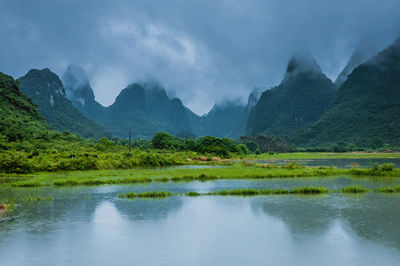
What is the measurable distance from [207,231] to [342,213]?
15.6 feet

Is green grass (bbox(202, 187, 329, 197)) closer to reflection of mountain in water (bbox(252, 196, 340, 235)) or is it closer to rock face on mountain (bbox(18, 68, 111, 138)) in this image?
reflection of mountain in water (bbox(252, 196, 340, 235))

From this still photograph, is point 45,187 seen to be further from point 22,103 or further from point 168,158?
point 22,103

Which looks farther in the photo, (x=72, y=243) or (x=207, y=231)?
(x=207, y=231)

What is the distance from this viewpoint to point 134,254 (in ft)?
25.4

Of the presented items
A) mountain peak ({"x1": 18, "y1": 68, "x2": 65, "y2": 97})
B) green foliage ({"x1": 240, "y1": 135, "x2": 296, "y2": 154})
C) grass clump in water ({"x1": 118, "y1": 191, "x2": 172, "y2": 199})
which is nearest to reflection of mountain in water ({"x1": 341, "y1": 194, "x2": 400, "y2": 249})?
grass clump in water ({"x1": 118, "y1": 191, "x2": 172, "y2": 199})

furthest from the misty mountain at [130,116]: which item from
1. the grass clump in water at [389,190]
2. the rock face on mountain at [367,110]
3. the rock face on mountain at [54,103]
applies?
the grass clump in water at [389,190]

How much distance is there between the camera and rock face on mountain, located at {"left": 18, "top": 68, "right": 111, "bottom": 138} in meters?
97.0

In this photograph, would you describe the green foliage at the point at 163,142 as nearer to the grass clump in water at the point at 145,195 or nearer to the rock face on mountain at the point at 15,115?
the rock face on mountain at the point at 15,115

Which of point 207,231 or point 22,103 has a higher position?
point 22,103

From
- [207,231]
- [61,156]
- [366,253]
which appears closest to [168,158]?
[61,156]

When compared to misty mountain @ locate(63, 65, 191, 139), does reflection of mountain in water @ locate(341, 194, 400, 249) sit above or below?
below

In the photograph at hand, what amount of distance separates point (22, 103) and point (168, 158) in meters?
28.3

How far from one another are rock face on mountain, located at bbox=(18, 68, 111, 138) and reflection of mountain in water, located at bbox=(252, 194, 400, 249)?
88044 millimetres

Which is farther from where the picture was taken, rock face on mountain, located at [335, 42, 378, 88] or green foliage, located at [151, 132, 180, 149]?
rock face on mountain, located at [335, 42, 378, 88]
